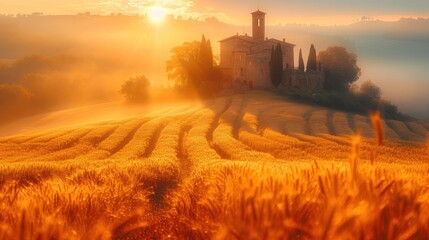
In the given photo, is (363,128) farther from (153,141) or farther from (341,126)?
(153,141)

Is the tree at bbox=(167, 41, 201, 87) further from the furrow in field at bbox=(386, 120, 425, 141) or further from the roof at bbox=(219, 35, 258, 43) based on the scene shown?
the furrow in field at bbox=(386, 120, 425, 141)

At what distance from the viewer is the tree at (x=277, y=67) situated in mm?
97688

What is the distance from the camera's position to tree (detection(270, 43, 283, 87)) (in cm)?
9769

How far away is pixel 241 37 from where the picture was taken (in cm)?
11150

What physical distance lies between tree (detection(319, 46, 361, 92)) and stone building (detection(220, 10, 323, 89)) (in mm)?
4934

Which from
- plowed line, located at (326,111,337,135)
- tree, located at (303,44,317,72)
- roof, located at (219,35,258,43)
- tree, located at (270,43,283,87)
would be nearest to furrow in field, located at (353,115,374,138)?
plowed line, located at (326,111,337,135)

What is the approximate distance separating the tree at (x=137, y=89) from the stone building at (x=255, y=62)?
15.1m

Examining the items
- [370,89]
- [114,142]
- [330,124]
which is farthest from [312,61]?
[114,142]

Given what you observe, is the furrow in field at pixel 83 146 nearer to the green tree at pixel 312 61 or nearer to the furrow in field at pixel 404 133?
the furrow in field at pixel 404 133

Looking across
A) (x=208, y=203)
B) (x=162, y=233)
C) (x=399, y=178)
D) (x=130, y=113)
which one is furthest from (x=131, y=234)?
(x=130, y=113)

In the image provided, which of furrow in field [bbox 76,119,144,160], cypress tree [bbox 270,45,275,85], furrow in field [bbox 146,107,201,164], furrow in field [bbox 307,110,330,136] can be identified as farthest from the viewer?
cypress tree [bbox 270,45,275,85]

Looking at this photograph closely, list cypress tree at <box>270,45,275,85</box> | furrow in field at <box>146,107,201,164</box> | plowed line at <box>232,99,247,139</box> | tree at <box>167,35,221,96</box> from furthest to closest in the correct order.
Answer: tree at <box>167,35,221,96</box> < cypress tree at <box>270,45,275,85</box> < plowed line at <box>232,99,247,139</box> < furrow in field at <box>146,107,201,164</box>

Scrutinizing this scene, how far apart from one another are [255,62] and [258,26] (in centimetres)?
1555

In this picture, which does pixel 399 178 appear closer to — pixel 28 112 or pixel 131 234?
pixel 131 234
